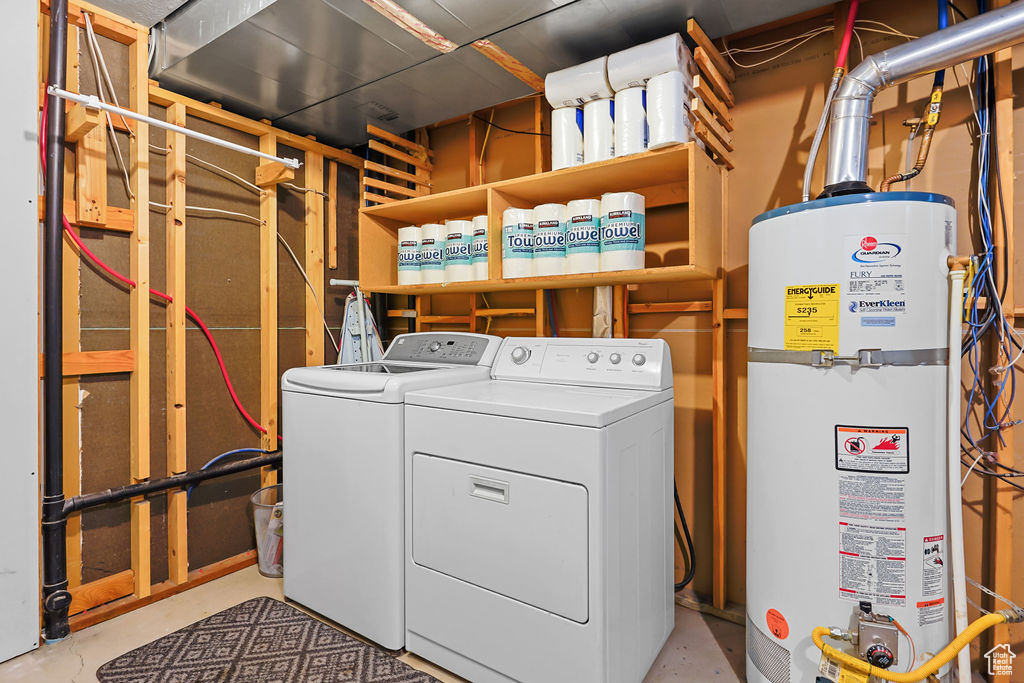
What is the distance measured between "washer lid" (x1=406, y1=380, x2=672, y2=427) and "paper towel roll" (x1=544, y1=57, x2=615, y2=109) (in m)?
1.08

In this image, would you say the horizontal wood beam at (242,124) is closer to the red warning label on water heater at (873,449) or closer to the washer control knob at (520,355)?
the washer control knob at (520,355)

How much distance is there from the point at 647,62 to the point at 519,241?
759 millimetres

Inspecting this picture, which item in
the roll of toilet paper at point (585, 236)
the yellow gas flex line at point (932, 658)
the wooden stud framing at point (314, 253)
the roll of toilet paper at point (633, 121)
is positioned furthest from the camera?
the wooden stud framing at point (314, 253)

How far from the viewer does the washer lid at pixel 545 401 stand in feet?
4.82

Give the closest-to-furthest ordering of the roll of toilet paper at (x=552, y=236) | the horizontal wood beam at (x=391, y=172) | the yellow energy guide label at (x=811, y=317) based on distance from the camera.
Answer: the yellow energy guide label at (x=811, y=317), the roll of toilet paper at (x=552, y=236), the horizontal wood beam at (x=391, y=172)

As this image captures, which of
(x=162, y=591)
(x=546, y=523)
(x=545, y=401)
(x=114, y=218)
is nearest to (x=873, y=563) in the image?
(x=546, y=523)

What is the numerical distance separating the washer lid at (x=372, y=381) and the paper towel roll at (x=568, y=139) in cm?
88

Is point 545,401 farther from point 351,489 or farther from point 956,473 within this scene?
point 956,473

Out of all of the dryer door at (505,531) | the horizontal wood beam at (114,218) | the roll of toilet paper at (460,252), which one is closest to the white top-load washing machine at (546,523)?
the dryer door at (505,531)

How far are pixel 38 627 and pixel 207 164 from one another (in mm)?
1933

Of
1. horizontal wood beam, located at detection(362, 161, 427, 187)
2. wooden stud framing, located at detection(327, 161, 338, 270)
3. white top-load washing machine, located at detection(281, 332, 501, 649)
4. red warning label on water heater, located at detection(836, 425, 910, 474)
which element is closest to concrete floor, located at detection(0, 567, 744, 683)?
white top-load washing machine, located at detection(281, 332, 501, 649)

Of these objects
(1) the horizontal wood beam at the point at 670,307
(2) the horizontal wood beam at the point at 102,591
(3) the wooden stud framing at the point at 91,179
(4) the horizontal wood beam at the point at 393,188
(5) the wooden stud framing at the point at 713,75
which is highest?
(5) the wooden stud framing at the point at 713,75

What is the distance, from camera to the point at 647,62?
1.79 meters

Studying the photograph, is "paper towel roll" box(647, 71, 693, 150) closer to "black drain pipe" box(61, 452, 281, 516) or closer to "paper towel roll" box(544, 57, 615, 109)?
"paper towel roll" box(544, 57, 615, 109)
